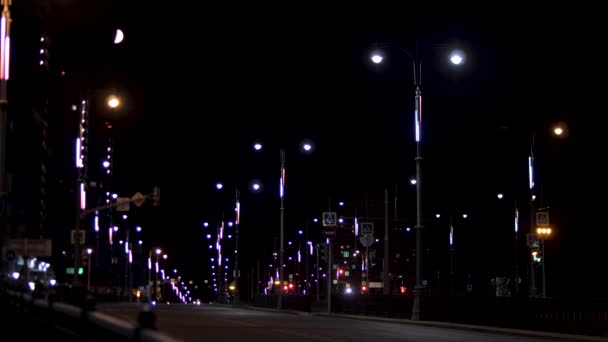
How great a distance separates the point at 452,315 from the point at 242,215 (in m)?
65.3

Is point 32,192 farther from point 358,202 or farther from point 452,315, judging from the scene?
point 452,315

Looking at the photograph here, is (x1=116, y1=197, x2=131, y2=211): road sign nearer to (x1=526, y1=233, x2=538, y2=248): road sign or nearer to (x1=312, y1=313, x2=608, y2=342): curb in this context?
(x1=312, y1=313, x2=608, y2=342): curb

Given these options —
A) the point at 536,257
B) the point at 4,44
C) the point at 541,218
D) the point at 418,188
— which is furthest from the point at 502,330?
the point at 536,257

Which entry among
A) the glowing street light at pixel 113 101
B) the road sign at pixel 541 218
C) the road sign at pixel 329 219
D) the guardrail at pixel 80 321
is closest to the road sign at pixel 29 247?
the glowing street light at pixel 113 101

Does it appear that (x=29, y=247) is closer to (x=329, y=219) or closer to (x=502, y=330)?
(x=502, y=330)

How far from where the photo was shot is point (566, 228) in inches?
2795

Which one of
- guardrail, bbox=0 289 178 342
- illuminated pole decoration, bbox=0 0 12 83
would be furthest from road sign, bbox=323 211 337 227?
illuminated pole decoration, bbox=0 0 12 83

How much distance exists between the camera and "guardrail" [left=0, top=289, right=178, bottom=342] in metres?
8.03

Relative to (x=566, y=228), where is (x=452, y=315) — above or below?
below

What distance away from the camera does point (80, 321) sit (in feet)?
42.3

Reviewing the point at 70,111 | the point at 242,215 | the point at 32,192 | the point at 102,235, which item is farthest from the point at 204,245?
the point at 242,215

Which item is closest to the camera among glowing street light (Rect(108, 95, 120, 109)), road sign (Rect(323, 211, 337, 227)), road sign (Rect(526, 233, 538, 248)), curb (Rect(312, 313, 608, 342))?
curb (Rect(312, 313, 608, 342))

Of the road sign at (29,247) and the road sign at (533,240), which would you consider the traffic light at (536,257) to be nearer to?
the road sign at (533,240)

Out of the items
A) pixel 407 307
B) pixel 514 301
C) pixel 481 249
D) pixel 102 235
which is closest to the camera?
pixel 514 301
